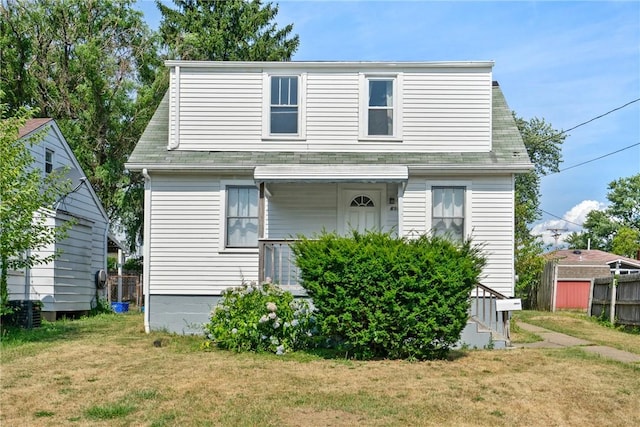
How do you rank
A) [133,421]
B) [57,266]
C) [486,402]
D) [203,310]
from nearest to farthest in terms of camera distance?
[133,421]
[486,402]
[203,310]
[57,266]

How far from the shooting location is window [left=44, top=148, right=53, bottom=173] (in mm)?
19438

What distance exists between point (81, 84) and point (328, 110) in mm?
17958

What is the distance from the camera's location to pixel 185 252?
555 inches

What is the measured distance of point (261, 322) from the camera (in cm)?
1104

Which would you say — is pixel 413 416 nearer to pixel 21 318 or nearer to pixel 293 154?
pixel 293 154

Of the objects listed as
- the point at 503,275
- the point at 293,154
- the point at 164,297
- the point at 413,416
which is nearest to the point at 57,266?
the point at 164,297

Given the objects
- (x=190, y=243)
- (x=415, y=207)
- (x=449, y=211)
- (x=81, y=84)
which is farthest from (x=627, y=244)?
(x=190, y=243)

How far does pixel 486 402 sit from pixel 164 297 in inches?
320

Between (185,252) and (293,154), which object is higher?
(293,154)

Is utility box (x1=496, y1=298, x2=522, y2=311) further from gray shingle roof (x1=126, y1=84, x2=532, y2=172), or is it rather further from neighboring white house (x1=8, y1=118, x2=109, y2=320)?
neighboring white house (x1=8, y1=118, x2=109, y2=320)

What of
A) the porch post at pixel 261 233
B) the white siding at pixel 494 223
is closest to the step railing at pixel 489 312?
the white siding at pixel 494 223

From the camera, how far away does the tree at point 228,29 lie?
115 feet

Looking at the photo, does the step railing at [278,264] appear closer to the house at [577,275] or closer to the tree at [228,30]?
the house at [577,275]

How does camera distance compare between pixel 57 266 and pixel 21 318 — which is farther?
pixel 57 266
